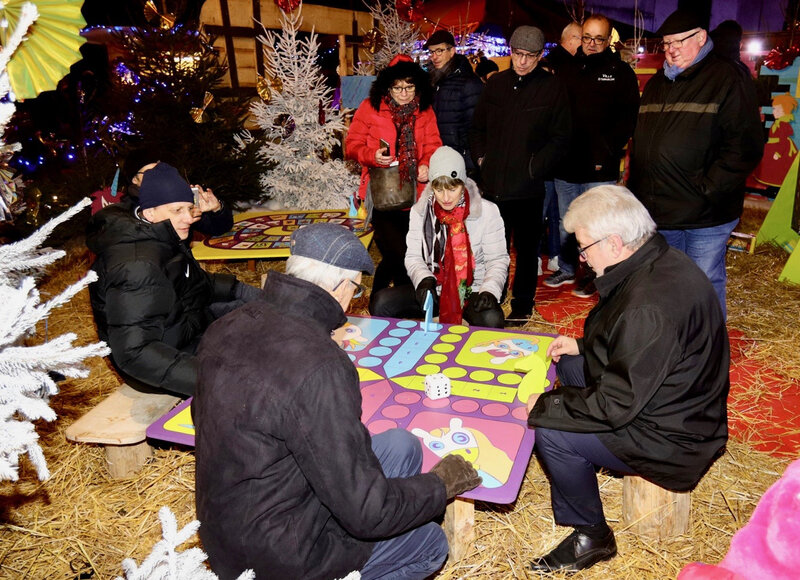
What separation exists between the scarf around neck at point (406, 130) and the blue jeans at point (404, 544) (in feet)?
9.48

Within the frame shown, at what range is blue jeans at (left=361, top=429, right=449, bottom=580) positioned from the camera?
2033 millimetres

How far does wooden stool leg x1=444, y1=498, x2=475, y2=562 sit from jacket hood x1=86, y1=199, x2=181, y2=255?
76.8 inches

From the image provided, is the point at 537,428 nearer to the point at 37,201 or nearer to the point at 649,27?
the point at 37,201

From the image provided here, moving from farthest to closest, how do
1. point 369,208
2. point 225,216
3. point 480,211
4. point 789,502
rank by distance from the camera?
point 369,208
point 225,216
point 480,211
point 789,502

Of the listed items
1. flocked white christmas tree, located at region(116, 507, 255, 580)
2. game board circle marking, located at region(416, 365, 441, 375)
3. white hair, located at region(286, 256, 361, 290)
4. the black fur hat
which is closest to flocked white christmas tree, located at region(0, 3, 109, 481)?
flocked white christmas tree, located at region(116, 507, 255, 580)

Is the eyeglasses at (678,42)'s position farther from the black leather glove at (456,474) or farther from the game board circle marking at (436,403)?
the black leather glove at (456,474)

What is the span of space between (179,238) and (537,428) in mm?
2094

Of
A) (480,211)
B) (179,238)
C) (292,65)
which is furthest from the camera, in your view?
(292,65)

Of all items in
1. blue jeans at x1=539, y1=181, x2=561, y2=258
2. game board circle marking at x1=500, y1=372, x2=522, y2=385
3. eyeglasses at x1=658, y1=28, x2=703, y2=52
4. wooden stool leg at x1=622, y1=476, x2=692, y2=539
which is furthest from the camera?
blue jeans at x1=539, y1=181, x2=561, y2=258

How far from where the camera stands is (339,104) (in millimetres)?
9586

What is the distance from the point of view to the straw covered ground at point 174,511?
8.75ft

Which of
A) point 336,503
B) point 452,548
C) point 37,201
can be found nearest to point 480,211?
point 452,548

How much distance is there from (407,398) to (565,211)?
Result: 145 inches

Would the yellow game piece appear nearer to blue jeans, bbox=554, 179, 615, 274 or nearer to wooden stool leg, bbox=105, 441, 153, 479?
wooden stool leg, bbox=105, 441, 153, 479
